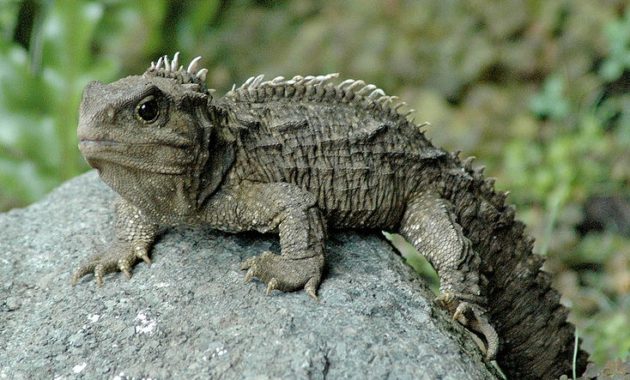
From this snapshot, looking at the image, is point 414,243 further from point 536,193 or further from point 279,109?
point 536,193

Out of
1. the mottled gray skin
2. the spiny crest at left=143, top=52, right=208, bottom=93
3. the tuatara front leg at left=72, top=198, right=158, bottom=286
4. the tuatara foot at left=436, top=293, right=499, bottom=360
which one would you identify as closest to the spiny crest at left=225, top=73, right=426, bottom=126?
the mottled gray skin

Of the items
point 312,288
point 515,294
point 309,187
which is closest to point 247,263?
point 312,288

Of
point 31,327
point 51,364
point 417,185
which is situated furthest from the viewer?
point 417,185

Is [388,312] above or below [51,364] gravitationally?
above

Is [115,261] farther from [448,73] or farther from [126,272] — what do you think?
[448,73]

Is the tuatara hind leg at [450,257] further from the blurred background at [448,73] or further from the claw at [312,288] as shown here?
the blurred background at [448,73]

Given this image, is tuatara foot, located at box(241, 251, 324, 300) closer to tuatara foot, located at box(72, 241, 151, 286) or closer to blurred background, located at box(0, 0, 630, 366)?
tuatara foot, located at box(72, 241, 151, 286)

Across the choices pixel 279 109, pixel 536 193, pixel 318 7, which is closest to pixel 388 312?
pixel 279 109
